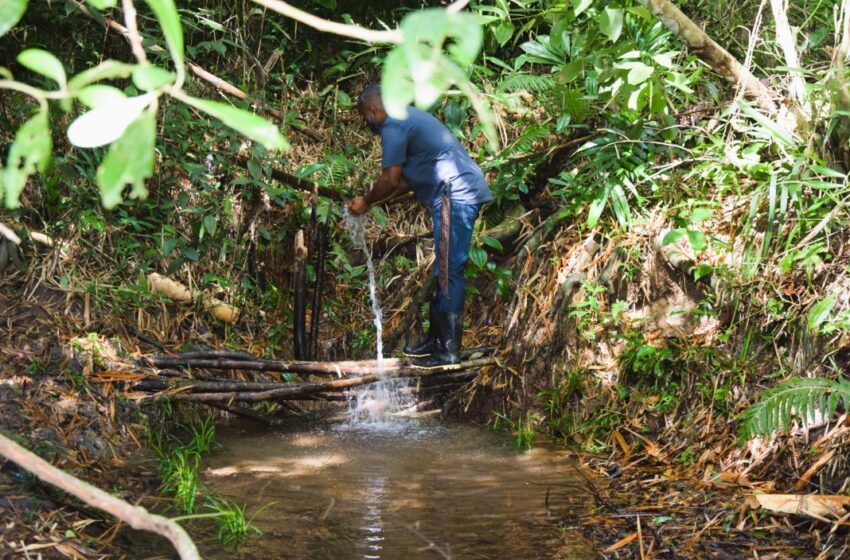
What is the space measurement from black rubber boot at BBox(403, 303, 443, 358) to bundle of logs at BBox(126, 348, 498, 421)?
16cm

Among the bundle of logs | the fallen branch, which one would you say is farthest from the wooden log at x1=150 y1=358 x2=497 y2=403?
the fallen branch

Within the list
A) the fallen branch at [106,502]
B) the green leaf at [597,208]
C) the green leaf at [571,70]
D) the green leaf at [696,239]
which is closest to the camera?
the fallen branch at [106,502]

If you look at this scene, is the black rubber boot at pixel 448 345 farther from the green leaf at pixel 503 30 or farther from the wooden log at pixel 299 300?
the green leaf at pixel 503 30

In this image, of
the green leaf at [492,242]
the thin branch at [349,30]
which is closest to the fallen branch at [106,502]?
the thin branch at [349,30]

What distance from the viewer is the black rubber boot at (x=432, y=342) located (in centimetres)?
540

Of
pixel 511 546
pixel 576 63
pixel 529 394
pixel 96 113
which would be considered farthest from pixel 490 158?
pixel 96 113

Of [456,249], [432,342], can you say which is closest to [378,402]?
[432,342]

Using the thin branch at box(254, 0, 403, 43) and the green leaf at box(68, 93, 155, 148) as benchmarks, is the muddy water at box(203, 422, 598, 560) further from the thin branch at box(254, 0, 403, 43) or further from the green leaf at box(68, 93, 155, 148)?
the green leaf at box(68, 93, 155, 148)

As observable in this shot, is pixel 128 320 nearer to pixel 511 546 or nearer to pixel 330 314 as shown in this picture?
pixel 330 314

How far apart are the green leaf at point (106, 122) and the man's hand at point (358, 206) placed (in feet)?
14.5

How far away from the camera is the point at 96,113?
3.24 feet

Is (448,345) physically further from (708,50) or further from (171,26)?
(171,26)

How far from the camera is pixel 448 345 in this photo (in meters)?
5.29

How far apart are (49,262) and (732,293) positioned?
4.06m
